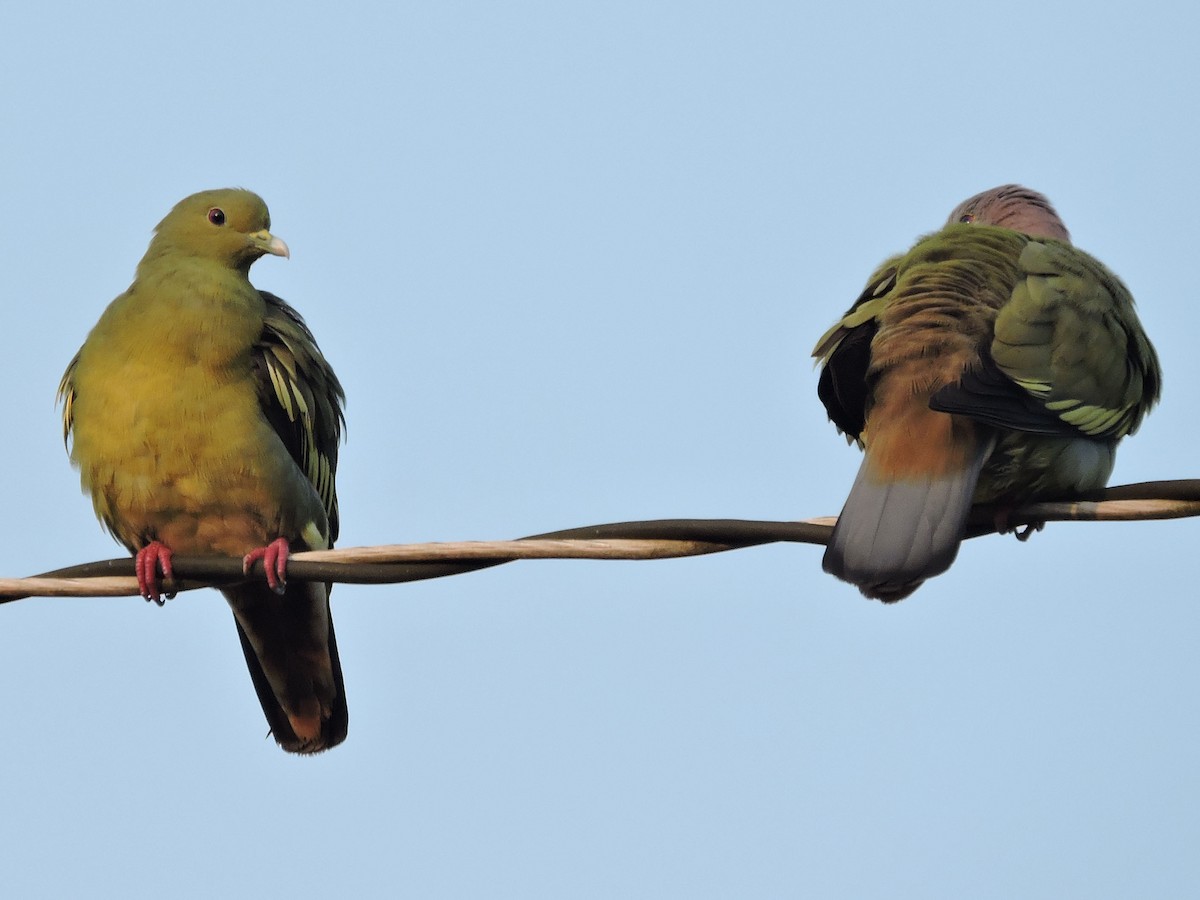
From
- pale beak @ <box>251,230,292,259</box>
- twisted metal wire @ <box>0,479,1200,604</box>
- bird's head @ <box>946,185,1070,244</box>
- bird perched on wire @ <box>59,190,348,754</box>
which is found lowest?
twisted metal wire @ <box>0,479,1200,604</box>

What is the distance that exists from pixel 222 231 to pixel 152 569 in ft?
4.26

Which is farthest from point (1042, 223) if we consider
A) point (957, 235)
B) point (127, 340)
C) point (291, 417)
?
point (127, 340)

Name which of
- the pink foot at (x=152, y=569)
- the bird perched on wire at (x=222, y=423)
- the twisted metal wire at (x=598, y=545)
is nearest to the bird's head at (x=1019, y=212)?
the twisted metal wire at (x=598, y=545)

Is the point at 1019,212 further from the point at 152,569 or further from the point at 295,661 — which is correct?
the point at 152,569

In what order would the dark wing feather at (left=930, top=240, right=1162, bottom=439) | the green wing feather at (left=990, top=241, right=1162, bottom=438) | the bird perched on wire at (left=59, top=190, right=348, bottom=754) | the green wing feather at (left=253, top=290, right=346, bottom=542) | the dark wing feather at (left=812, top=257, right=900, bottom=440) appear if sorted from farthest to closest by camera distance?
the green wing feather at (left=253, top=290, right=346, bottom=542) → the bird perched on wire at (left=59, top=190, right=348, bottom=754) → the dark wing feather at (left=812, top=257, right=900, bottom=440) → the green wing feather at (left=990, top=241, right=1162, bottom=438) → the dark wing feather at (left=930, top=240, right=1162, bottom=439)

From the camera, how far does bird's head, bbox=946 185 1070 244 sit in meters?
5.41

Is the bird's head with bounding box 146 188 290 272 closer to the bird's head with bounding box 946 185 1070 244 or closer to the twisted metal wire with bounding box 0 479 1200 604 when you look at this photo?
the twisted metal wire with bounding box 0 479 1200 604

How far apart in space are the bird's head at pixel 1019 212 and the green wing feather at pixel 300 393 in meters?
2.06

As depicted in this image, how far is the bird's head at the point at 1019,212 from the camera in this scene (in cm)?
541

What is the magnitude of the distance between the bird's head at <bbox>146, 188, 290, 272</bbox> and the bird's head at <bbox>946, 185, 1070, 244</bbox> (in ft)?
7.15

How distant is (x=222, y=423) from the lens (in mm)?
4730

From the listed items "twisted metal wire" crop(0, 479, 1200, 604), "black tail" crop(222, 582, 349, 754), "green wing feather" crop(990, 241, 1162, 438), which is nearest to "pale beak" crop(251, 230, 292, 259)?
"black tail" crop(222, 582, 349, 754)

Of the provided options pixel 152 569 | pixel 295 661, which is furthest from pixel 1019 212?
pixel 152 569

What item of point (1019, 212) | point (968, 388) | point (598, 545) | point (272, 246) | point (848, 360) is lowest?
point (598, 545)
